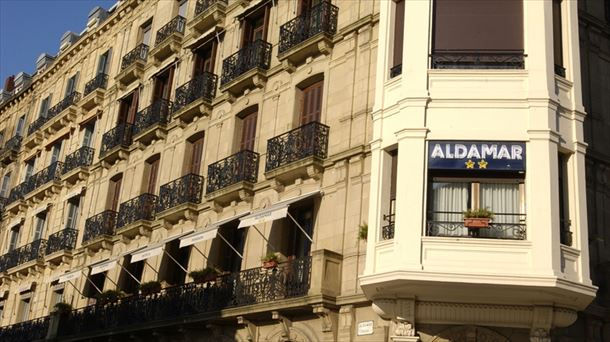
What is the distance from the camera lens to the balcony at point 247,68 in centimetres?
2248

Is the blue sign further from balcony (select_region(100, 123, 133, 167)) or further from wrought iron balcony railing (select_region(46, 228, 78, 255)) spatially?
wrought iron balcony railing (select_region(46, 228, 78, 255))

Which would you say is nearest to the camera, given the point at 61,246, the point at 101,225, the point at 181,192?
the point at 181,192

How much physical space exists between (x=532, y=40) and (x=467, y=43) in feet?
4.28

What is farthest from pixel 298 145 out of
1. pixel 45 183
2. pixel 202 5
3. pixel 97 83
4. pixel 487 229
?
pixel 45 183

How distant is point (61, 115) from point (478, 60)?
2338cm

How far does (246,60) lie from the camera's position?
75.9 feet

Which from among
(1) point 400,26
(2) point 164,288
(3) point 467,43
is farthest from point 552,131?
(2) point 164,288

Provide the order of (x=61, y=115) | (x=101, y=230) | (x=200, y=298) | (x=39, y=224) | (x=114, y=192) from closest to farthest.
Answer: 1. (x=200, y=298)
2. (x=101, y=230)
3. (x=114, y=192)
4. (x=61, y=115)
5. (x=39, y=224)

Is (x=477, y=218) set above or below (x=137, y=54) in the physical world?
below

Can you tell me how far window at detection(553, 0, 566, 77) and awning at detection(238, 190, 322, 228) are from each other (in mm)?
5980

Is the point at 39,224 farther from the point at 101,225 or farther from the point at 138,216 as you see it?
the point at 138,216

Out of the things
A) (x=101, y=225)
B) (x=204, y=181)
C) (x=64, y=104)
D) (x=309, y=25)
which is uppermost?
(x=64, y=104)

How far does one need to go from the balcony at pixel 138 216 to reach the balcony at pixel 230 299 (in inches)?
90.9

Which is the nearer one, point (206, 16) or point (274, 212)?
point (274, 212)
